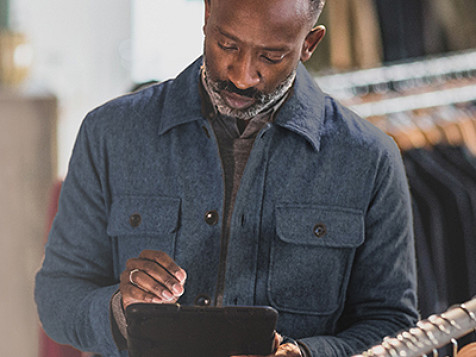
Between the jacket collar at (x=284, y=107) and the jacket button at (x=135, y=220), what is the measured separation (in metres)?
0.12

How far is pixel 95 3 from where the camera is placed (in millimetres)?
2523

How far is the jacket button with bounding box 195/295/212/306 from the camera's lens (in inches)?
33.9

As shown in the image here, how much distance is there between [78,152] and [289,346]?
40 cm

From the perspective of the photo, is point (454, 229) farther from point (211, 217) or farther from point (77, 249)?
point (77, 249)

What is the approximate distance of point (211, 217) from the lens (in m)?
0.86

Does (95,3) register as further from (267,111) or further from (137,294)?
(137,294)

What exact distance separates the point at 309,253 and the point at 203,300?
0.16 m

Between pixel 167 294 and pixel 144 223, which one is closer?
pixel 167 294

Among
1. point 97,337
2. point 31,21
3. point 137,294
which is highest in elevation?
point 31,21

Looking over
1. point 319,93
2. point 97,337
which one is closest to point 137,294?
point 97,337

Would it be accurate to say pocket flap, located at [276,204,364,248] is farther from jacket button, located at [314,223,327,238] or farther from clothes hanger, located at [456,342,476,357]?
clothes hanger, located at [456,342,476,357]

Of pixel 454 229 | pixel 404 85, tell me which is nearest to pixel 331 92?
pixel 404 85

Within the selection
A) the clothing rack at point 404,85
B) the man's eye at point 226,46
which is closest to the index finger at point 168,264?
the man's eye at point 226,46

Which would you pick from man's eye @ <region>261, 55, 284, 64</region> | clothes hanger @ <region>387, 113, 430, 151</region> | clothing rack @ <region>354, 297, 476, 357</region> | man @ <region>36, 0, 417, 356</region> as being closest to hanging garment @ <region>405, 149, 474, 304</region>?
clothes hanger @ <region>387, 113, 430, 151</region>
